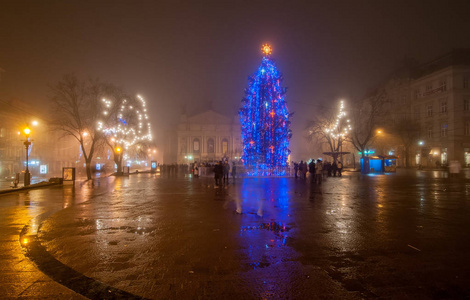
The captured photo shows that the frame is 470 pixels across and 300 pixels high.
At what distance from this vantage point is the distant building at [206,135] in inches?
3730

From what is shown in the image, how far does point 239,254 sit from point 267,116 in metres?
22.6

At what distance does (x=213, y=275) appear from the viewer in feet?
14.3

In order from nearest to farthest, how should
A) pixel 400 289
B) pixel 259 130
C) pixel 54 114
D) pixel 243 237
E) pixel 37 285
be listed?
1. pixel 400 289
2. pixel 37 285
3. pixel 243 237
4. pixel 259 130
5. pixel 54 114

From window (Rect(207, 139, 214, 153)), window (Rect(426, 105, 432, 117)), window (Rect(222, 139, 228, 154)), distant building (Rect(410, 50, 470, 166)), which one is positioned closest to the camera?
distant building (Rect(410, 50, 470, 166))

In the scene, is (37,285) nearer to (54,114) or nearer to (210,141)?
(54,114)

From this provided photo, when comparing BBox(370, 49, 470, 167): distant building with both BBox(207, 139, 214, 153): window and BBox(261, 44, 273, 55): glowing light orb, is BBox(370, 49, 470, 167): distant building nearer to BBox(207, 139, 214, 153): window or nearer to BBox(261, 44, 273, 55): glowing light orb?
BBox(261, 44, 273, 55): glowing light orb

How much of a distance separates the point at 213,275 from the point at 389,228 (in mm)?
4841

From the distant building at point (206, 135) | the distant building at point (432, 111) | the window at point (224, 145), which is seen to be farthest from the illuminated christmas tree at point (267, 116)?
the window at point (224, 145)

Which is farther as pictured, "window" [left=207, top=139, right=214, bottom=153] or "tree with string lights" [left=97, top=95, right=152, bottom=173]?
"window" [left=207, top=139, right=214, bottom=153]

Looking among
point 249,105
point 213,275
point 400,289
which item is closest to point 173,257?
point 213,275

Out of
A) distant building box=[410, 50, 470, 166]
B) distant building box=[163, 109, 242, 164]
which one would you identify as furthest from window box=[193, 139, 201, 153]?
distant building box=[410, 50, 470, 166]

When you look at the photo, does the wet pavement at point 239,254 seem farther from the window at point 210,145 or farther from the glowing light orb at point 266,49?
the window at point 210,145

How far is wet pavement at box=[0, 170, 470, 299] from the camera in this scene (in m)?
3.90

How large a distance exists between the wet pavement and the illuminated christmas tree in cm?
1807
